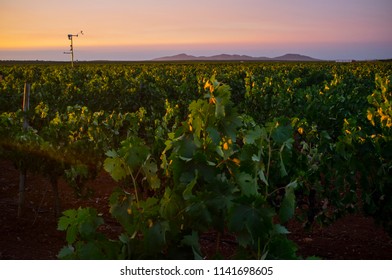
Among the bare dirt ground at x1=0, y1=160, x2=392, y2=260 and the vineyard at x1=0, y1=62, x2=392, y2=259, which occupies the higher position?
the vineyard at x1=0, y1=62, x2=392, y2=259

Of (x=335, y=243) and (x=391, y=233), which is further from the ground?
(x=391, y=233)

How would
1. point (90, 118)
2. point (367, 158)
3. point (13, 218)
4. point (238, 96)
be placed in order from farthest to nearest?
1. point (238, 96)
2. point (90, 118)
3. point (13, 218)
4. point (367, 158)

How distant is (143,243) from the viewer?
336cm

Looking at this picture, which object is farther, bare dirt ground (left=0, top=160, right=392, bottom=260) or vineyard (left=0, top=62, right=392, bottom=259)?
bare dirt ground (left=0, top=160, right=392, bottom=260)

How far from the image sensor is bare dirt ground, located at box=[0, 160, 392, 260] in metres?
7.36

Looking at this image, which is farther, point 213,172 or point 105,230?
point 105,230

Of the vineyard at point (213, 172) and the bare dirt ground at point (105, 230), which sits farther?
the bare dirt ground at point (105, 230)

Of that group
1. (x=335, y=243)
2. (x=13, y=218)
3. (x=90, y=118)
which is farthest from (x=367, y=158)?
(x=13, y=218)

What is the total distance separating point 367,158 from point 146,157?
138 inches

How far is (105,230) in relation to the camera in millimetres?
8102

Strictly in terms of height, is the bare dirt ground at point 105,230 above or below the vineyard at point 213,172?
below

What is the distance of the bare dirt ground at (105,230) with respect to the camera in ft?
24.2
